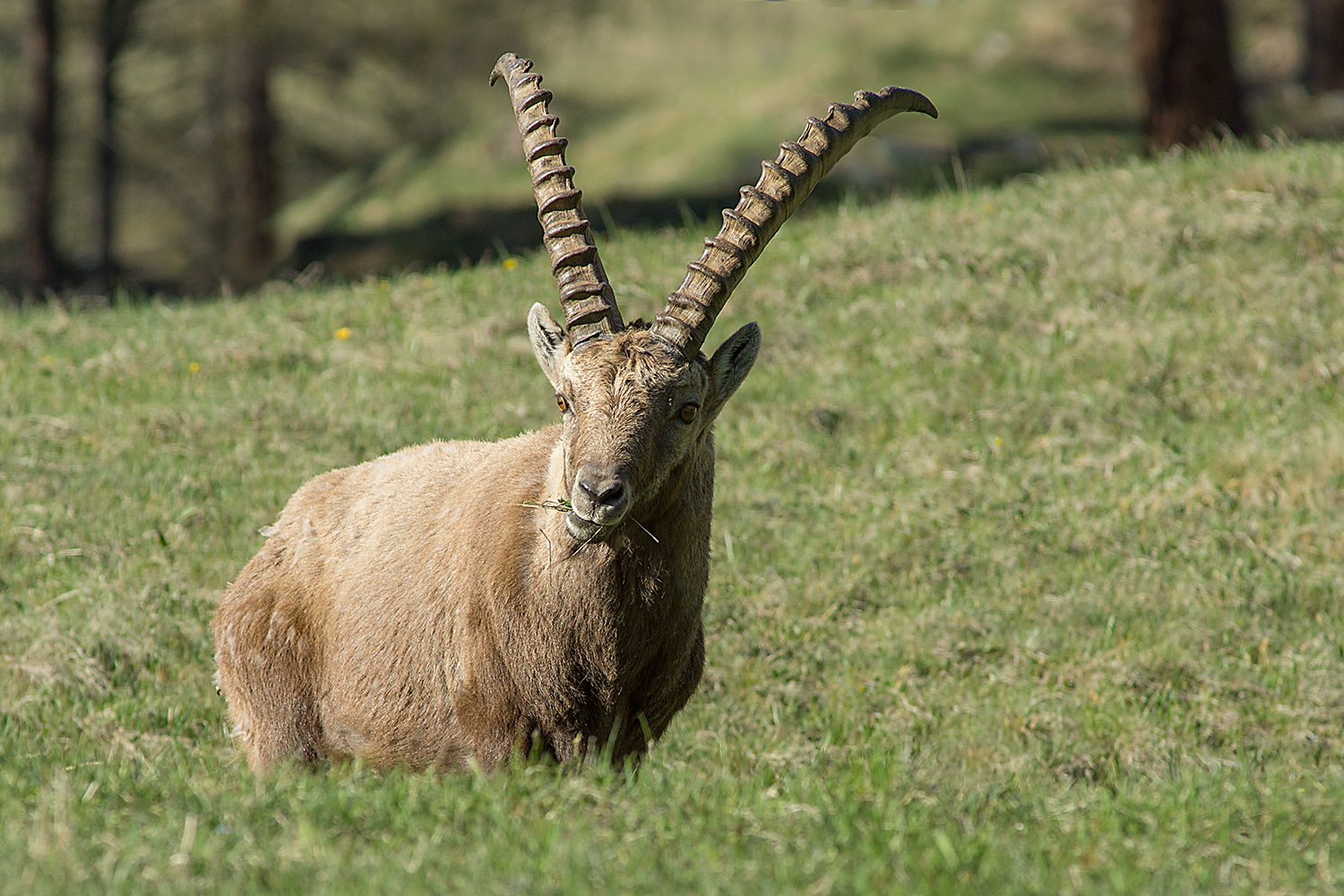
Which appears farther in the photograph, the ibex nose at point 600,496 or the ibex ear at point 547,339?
the ibex ear at point 547,339

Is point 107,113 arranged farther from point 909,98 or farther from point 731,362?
point 731,362

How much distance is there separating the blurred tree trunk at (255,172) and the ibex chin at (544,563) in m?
18.4

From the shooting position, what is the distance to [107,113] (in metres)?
19.9

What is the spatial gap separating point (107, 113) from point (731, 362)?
1778cm

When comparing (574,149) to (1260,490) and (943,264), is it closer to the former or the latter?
(943,264)

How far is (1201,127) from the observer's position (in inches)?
578

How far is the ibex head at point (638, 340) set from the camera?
15.4 feet

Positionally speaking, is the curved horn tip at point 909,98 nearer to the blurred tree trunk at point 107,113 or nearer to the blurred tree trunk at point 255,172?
the blurred tree trunk at point 107,113

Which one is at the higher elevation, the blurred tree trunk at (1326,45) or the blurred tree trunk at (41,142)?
the blurred tree trunk at (1326,45)

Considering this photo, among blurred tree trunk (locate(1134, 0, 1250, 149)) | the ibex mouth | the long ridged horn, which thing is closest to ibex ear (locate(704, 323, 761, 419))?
the long ridged horn

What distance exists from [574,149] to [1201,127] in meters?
14.4

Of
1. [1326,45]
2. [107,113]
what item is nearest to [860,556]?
[107,113]

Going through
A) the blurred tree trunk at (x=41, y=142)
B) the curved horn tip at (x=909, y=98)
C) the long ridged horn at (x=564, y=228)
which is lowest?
the long ridged horn at (x=564, y=228)

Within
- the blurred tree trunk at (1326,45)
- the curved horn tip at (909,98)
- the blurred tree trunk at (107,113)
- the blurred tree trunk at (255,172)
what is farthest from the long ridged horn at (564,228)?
the blurred tree trunk at (1326,45)
